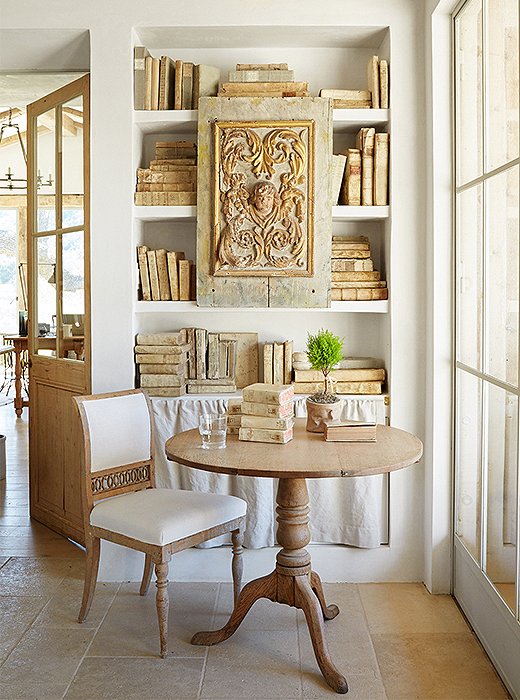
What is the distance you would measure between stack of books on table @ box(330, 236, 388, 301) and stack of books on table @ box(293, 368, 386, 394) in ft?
1.14

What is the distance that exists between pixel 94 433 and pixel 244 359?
3.15 feet

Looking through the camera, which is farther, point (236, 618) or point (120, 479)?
point (120, 479)

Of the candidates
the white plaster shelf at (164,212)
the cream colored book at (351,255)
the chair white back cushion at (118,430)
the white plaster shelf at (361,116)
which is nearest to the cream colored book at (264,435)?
the chair white back cushion at (118,430)

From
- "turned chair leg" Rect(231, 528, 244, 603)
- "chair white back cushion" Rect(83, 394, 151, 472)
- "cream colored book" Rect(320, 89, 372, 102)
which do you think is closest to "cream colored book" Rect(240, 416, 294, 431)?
"turned chair leg" Rect(231, 528, 244, 603)

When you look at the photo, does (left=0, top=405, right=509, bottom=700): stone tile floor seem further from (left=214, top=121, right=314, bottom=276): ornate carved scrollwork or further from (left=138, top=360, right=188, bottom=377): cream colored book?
(left=214, top=121, right=314, bottom=276): ornate carved scrollwork

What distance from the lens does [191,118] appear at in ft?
12.2

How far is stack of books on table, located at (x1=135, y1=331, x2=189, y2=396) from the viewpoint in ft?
12.1

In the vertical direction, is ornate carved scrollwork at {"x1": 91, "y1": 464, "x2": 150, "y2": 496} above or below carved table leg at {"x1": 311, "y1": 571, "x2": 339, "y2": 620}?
above

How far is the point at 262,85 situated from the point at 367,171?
631mm

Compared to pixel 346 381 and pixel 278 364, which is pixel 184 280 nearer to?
pixel 278 364

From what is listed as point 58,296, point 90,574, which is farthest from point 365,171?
point 90,574

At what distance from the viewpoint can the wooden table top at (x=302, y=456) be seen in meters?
2.55

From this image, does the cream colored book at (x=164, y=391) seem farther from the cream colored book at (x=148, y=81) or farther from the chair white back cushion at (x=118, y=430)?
the cream colored book at (x=148, y=81)

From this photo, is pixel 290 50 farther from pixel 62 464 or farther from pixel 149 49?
pixel 62 464
